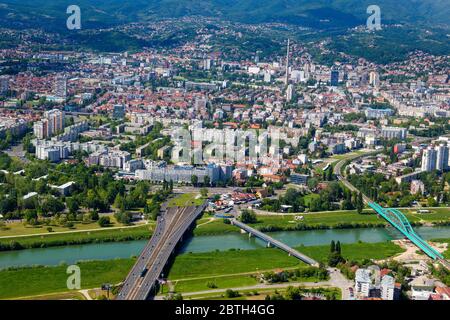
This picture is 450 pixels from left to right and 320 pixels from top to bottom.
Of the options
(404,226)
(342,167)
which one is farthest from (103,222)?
(342,167)

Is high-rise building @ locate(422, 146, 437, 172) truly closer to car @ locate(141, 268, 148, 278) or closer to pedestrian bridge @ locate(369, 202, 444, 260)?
pedestrian bridge @ locate(369, 202, 444, 260)

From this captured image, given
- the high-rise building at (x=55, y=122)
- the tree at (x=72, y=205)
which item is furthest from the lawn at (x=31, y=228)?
the high-rise building at (x=55, y=122)

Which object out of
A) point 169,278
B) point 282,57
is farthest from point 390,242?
point 282,57

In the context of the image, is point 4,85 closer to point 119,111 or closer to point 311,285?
point 119,111

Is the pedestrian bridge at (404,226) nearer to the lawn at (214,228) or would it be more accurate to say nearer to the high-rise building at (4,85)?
the lawn at (214,228)

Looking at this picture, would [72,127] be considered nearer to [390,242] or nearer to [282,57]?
[390,242]

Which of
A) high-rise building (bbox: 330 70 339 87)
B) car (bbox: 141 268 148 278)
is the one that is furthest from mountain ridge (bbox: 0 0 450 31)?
car (bbox: 141 268 148 278)
